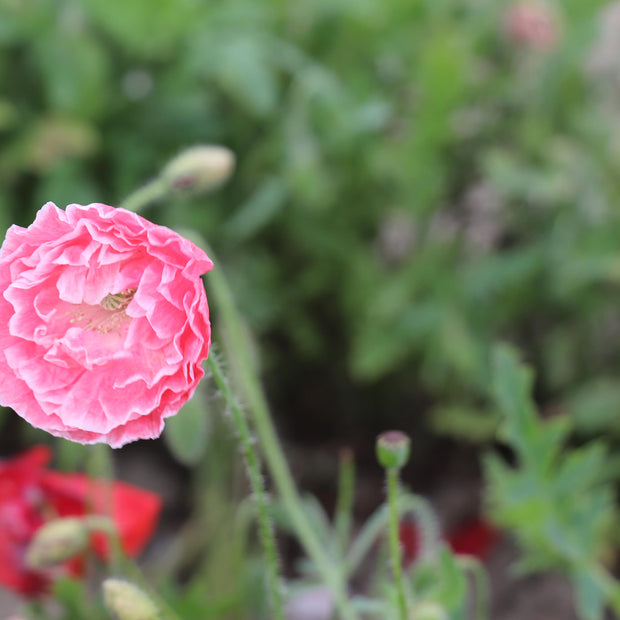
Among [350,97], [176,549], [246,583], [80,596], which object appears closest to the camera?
[80,596]

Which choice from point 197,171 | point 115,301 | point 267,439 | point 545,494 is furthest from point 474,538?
point 115,301

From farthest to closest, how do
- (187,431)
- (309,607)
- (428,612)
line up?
(309,607)
(187,431)
(428,612)

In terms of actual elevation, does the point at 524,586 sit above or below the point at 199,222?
below

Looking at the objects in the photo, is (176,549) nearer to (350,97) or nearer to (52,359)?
(350,97)

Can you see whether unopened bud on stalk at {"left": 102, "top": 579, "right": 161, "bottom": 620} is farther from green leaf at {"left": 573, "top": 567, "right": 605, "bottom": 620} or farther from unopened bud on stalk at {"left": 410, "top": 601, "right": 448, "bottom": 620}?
green leaf at {"left": 573, "top": 567, "right": 605, "bottom": 620}

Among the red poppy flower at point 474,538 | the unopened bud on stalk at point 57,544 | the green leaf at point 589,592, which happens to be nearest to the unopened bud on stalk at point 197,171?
the unopened bud on stalk at point 57,544

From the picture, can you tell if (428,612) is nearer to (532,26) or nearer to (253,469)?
(253,469)

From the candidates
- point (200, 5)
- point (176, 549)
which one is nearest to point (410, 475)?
point (176, 549)
